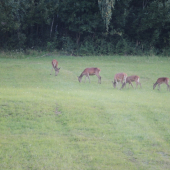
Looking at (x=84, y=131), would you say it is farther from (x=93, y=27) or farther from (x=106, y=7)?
(x=93, y=27)

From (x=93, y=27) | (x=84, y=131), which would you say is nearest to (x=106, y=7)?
(x=93, y=27)

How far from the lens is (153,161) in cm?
761

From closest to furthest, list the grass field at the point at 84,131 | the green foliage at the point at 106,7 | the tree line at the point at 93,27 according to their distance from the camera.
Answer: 1. the grass field at the point at 84,131
2. the green foliage at the point at 106,7
3. the tree line at the point at 93,27

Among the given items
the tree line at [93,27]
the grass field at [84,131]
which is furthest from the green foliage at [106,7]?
the grass field at [84,131]

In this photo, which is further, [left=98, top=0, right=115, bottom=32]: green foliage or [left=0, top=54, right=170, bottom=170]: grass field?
[left=98, top=0, right=115, bottom=32]: green foliage

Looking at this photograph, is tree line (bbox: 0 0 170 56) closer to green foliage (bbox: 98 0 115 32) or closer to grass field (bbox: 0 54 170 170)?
green foliage (bbox: 98 0 115 32)

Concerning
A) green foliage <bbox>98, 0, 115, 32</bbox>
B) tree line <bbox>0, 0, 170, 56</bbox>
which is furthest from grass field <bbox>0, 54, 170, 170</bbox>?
tree line <bbox>0, 0, 170, 56</bbox>

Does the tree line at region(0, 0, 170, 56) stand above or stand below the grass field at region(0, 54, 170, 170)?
above

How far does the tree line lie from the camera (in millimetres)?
32666

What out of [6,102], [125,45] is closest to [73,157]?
[6,102]

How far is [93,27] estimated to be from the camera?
3369 cm

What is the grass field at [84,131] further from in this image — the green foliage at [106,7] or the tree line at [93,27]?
the tree line at [93,27]

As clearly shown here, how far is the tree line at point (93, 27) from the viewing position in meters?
→ 32.7

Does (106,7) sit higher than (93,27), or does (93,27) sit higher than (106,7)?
(106,7)
